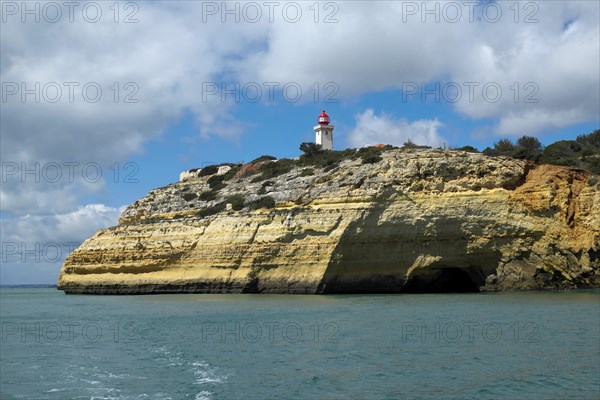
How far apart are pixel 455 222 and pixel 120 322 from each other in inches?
723

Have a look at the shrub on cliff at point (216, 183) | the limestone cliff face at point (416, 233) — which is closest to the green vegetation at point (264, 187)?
the limestone cliff face at point (416, 233)

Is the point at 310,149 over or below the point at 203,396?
over

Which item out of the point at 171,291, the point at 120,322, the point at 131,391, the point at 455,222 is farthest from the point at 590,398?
the point at 171,291

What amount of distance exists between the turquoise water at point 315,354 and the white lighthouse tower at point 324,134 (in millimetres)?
37223

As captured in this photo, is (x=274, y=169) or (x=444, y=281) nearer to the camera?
(x=444, y=281)

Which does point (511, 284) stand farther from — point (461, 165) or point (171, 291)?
point (171, 291)

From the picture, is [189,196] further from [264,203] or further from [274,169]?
[264,203]

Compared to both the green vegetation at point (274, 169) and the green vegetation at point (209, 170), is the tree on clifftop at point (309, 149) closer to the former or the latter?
the green vegetation at point (274, 169)

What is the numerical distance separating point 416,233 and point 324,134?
28036mm

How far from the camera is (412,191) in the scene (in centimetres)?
3309

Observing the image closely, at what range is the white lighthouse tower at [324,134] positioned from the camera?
5878cm

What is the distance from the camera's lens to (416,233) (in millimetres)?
32406

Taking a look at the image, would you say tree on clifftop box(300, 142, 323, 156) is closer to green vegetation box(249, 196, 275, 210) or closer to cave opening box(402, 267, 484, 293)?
green vegetation box(249, 196, 275, 210)

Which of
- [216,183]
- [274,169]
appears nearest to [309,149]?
[274,169]
